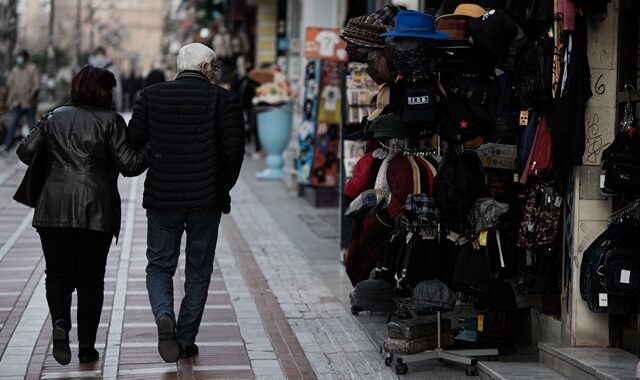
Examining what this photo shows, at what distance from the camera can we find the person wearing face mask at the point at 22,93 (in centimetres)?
2159

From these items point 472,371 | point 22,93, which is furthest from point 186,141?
point 22,93

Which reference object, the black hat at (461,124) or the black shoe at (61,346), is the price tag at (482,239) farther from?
the black shoe at (61,346)

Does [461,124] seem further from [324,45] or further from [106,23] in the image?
[106,23]

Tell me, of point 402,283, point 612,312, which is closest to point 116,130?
point 402,283

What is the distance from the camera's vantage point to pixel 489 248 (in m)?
7.94

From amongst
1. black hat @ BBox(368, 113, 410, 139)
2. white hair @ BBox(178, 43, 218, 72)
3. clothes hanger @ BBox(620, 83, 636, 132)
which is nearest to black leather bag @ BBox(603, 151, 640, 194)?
clothes hanger @ BBox(620, 83, 636, 132)

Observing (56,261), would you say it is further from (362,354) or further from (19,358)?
(362,354)

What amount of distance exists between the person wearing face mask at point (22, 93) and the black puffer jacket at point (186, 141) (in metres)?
14.4

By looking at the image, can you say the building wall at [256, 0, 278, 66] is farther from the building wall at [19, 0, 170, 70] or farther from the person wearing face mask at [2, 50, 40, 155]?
the building wall at [19, 0, 170, 70]

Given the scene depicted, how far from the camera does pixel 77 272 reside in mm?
7691

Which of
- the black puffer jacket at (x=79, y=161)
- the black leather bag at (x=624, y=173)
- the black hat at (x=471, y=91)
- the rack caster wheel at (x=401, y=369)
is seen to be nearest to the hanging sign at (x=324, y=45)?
the black hat at (x=471, y=91)

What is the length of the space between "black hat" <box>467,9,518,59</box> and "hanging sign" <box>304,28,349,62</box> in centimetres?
724

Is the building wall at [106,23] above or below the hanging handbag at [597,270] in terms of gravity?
above

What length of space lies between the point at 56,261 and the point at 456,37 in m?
2.89
